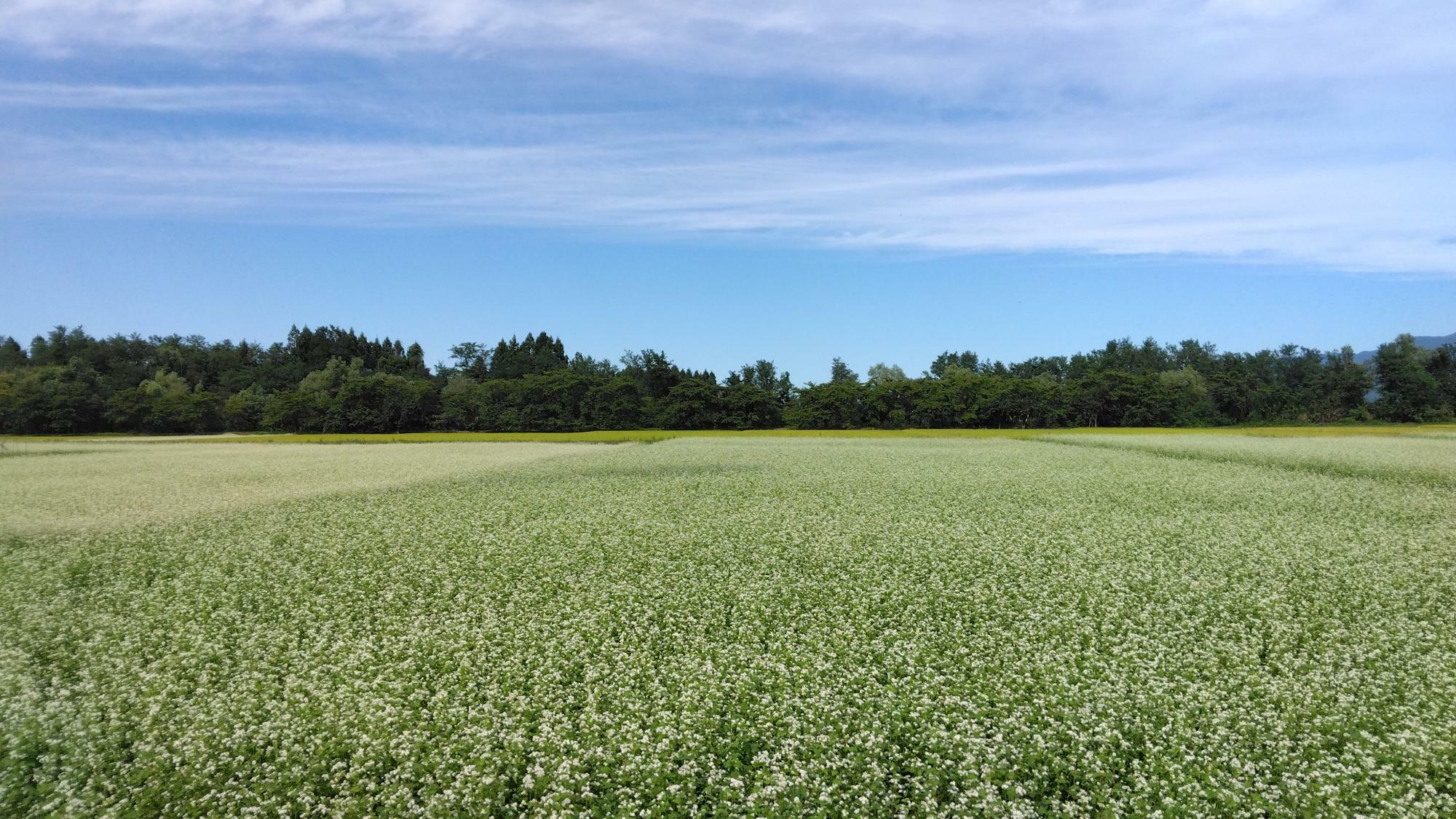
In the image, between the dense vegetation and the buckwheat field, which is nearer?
the buckwheat field

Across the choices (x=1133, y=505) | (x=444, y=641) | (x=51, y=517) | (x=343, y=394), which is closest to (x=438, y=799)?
(x=444, y=641)

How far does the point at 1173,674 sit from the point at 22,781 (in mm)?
11461

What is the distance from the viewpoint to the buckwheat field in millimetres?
6688

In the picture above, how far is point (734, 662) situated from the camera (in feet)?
30.3

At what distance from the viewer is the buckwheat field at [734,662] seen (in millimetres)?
6688

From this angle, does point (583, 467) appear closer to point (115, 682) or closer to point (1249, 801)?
point (115, 682)

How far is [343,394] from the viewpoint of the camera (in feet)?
253

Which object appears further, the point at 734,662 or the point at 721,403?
the point at 721,403

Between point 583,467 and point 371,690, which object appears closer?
point 371,690

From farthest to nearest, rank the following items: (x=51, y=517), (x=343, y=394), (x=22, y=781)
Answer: (x=343, y=394) < (x=51, y=517) < (x=22, y=781)

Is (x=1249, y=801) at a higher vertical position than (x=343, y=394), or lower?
lower

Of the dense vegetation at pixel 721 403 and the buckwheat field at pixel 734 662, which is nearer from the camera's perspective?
the buckwheat field at pixel 734 662

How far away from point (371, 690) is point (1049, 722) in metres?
7.05

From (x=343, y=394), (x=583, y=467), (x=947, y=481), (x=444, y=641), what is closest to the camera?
(x=444, y=641)
